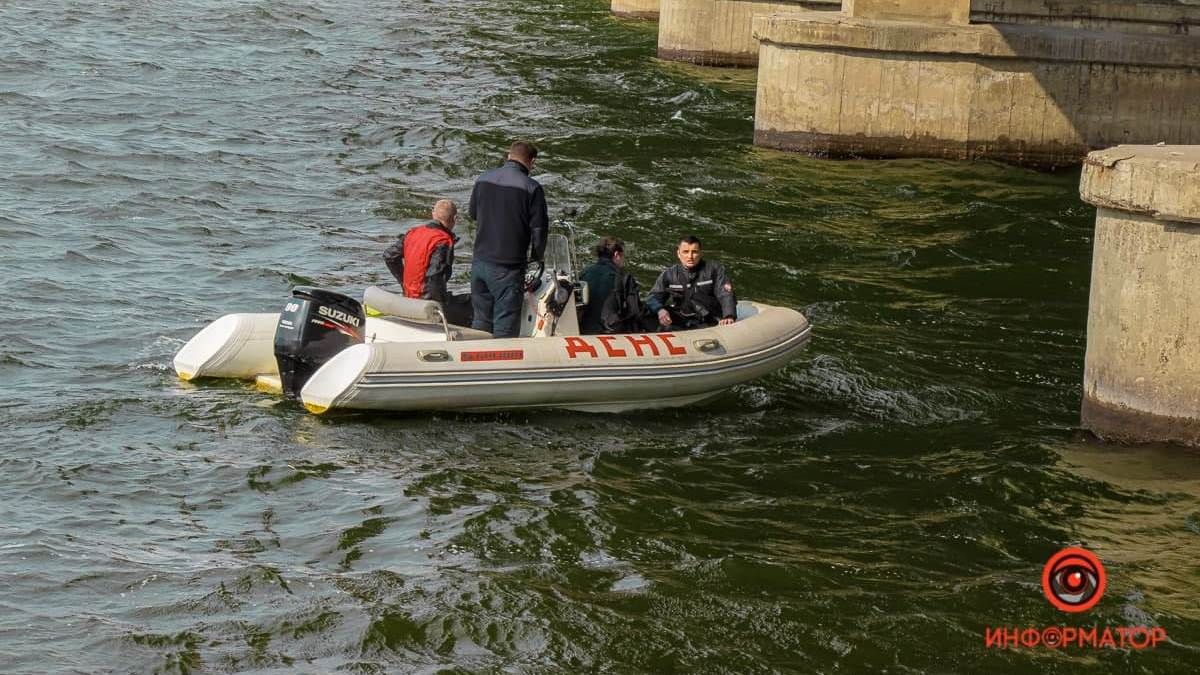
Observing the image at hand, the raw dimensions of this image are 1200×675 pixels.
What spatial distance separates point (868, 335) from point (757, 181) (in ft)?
23.9

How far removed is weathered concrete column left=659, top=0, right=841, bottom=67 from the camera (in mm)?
33906

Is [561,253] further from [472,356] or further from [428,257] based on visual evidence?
[472,356]

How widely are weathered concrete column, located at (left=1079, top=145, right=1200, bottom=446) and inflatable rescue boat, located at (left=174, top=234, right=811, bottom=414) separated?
2427 millimetres

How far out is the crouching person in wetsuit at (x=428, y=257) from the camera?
12297 millimetres

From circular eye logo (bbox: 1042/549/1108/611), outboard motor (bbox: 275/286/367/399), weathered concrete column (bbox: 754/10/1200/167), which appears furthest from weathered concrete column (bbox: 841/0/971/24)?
circular eye logo (bbox: 1042/549/1108/611)

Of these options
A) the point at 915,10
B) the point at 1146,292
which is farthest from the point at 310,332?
the point at 915,10

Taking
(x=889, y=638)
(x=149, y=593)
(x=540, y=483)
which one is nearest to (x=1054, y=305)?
(x=540, y=483)

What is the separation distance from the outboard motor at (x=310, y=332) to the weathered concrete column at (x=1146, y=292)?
5.10 m

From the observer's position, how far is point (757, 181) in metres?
22.6

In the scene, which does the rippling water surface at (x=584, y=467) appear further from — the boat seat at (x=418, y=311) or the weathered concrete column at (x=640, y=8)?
the weathered concrete column at (x=640, y=8)

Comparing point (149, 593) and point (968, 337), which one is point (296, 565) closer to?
point (149, 593)

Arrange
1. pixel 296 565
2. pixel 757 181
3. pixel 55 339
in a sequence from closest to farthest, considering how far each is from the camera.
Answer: pixel 296 565
pixel 55 339
pixel 757 181

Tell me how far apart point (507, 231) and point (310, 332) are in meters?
1.53

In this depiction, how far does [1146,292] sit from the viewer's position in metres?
11.7
